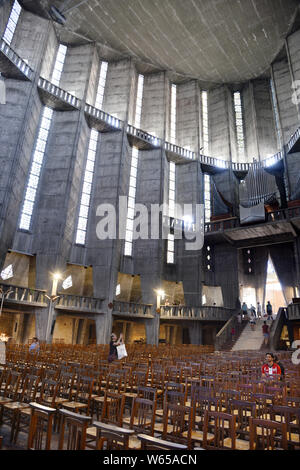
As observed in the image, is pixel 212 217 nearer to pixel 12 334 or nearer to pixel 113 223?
pixel 113 223

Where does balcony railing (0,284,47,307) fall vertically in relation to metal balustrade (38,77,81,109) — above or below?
below

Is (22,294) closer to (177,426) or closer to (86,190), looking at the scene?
(86,190)

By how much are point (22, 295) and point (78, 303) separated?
338 centimetres

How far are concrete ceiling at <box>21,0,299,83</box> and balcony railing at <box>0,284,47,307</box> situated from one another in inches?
761

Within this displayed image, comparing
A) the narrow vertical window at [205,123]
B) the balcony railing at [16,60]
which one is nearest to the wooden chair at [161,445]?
the balcony railing at [16,60]

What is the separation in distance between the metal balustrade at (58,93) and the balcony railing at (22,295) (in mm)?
13082

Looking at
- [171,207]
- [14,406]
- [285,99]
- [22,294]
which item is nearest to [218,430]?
[14,406]

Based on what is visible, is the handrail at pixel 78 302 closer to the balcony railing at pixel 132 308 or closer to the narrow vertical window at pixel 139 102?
the balcony railing at pixel 132 308

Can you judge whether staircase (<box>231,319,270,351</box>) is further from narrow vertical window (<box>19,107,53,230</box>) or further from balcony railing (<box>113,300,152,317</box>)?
narrow vertical window (<box>19,107,53,230</box>)

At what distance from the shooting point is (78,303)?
59.4 ft

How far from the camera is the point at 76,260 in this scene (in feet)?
68.3

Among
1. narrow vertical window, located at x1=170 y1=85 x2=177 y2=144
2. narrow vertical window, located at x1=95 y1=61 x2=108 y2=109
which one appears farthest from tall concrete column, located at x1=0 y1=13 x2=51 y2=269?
narrow vertical window, located at x1=170 y1=85 x2=177 y2=144

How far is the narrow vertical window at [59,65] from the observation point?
24188 mm

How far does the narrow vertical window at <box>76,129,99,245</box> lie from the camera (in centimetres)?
2162
